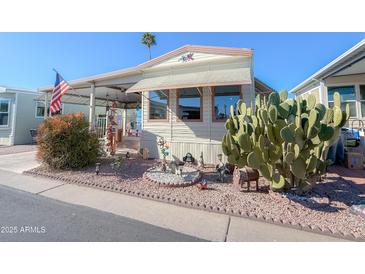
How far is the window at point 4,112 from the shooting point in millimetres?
14805

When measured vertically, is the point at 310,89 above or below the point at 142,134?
above

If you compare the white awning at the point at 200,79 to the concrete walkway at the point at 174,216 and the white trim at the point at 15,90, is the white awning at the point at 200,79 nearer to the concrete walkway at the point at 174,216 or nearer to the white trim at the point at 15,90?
the concrete walkway at the point at 174,216

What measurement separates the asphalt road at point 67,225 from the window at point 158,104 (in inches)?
215

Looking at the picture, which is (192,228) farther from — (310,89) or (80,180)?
(310,89)

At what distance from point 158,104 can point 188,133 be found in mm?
2072

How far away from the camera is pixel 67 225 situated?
3.41 metres

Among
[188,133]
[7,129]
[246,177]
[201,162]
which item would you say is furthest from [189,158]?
[7,129]

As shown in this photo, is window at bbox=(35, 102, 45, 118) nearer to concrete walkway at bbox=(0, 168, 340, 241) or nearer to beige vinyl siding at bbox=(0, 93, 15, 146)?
beige vinyl siding at bbox=(0, 93, 15, 146)

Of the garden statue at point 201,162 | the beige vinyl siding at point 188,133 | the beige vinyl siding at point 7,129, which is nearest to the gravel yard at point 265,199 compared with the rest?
the garden statue at point 201,162

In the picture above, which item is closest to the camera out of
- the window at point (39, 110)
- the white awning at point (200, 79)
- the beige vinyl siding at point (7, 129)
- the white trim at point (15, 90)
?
the white awning at point (200, 79)

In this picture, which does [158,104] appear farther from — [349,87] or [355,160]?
[349,87]

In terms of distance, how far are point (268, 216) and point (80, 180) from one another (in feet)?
17.3
